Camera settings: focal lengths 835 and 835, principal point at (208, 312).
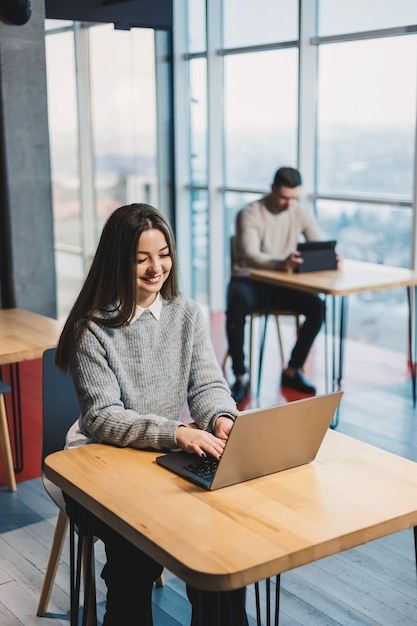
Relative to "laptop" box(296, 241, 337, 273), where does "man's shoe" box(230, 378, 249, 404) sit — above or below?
below

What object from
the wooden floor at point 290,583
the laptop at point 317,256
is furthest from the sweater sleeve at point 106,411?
the laptop at point 317,256

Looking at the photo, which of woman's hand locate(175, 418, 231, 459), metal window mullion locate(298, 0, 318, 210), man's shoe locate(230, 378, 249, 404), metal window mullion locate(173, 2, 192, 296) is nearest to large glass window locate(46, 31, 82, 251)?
metal window mullion locate(173, 2, 192, 296)

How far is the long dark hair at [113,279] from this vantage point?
210 cm

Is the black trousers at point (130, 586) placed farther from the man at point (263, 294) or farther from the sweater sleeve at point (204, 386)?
the man at point (263, 294)

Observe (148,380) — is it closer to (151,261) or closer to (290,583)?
(151,261)

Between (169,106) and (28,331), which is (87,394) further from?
(169,106)

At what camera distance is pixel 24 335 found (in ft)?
11.1

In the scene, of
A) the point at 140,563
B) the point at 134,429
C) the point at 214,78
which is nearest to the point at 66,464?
the point at 134,429

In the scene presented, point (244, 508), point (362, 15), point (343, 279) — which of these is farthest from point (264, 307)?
point (244, 508)

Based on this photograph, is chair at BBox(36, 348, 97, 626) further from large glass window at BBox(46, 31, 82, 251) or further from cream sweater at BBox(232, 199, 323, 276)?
large glass window at BBox(46, 31, 82, 251)

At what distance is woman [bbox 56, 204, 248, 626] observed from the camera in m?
1.98

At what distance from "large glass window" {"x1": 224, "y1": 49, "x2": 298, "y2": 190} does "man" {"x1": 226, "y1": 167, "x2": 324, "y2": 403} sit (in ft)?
4.97

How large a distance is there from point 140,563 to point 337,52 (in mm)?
4653

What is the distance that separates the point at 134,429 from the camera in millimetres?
1969
